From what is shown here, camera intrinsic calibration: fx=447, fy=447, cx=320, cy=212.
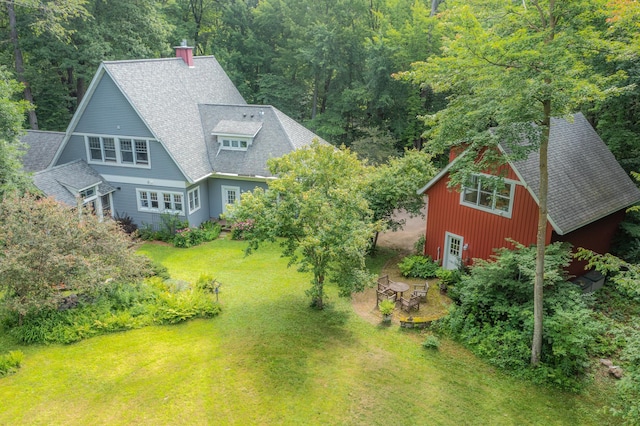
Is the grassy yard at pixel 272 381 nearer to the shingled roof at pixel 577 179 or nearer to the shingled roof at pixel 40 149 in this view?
the shingled roof at pixel 577 179

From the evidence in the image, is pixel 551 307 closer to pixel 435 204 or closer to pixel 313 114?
pixel 435 204

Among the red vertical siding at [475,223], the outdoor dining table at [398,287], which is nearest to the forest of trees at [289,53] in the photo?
the red vertical siding at [475,223]

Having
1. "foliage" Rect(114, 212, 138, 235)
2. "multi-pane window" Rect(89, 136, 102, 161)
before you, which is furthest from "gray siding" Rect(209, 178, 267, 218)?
"multi-pane window" Rect(89, 136, 102, 161)

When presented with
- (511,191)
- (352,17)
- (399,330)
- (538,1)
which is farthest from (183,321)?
(352,17)

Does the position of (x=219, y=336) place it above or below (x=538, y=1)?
below

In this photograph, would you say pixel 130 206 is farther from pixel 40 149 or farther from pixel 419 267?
pixel 419 267

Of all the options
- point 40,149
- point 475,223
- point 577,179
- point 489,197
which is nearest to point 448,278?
point 475,223
